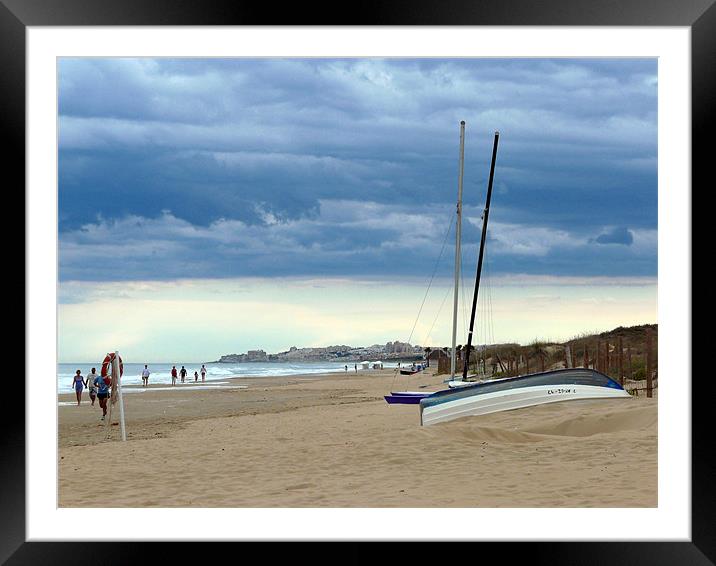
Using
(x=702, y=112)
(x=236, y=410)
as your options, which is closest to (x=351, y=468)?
(x=702, y=112)

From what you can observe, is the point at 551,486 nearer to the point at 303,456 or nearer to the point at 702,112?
the point at 303,456

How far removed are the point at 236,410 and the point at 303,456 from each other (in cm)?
858

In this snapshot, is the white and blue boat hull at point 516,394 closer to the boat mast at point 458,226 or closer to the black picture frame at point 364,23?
the boat mast at point 458,226

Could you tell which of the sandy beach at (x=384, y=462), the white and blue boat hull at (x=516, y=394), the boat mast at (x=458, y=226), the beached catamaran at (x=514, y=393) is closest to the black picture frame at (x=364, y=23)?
the sandy beach at (x=384, y=462)

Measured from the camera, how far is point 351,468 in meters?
6.47

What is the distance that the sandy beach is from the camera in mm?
5320

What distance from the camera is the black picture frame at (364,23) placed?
304 centimetres

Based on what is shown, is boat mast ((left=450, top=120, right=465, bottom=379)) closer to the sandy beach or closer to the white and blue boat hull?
the sandy beach

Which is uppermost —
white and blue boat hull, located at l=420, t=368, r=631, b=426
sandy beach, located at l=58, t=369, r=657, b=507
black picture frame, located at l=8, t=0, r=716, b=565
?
black picture frame, located at l=8, t=0, r=716, b=565

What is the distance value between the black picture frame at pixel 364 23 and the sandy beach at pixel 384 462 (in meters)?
1.91

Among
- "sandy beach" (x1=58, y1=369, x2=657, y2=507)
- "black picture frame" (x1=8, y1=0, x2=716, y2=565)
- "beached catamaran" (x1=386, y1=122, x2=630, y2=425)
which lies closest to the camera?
"black picture frame" (x1=8, y1=0, x2=716, y2=565)

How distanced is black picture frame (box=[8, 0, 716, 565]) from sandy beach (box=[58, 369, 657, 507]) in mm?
1910

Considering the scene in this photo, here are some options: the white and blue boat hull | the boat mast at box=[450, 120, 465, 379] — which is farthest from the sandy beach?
the boat mast at box=[450, 120, 465, 379]

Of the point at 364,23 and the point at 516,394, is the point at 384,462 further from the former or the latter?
the point at 364,23
